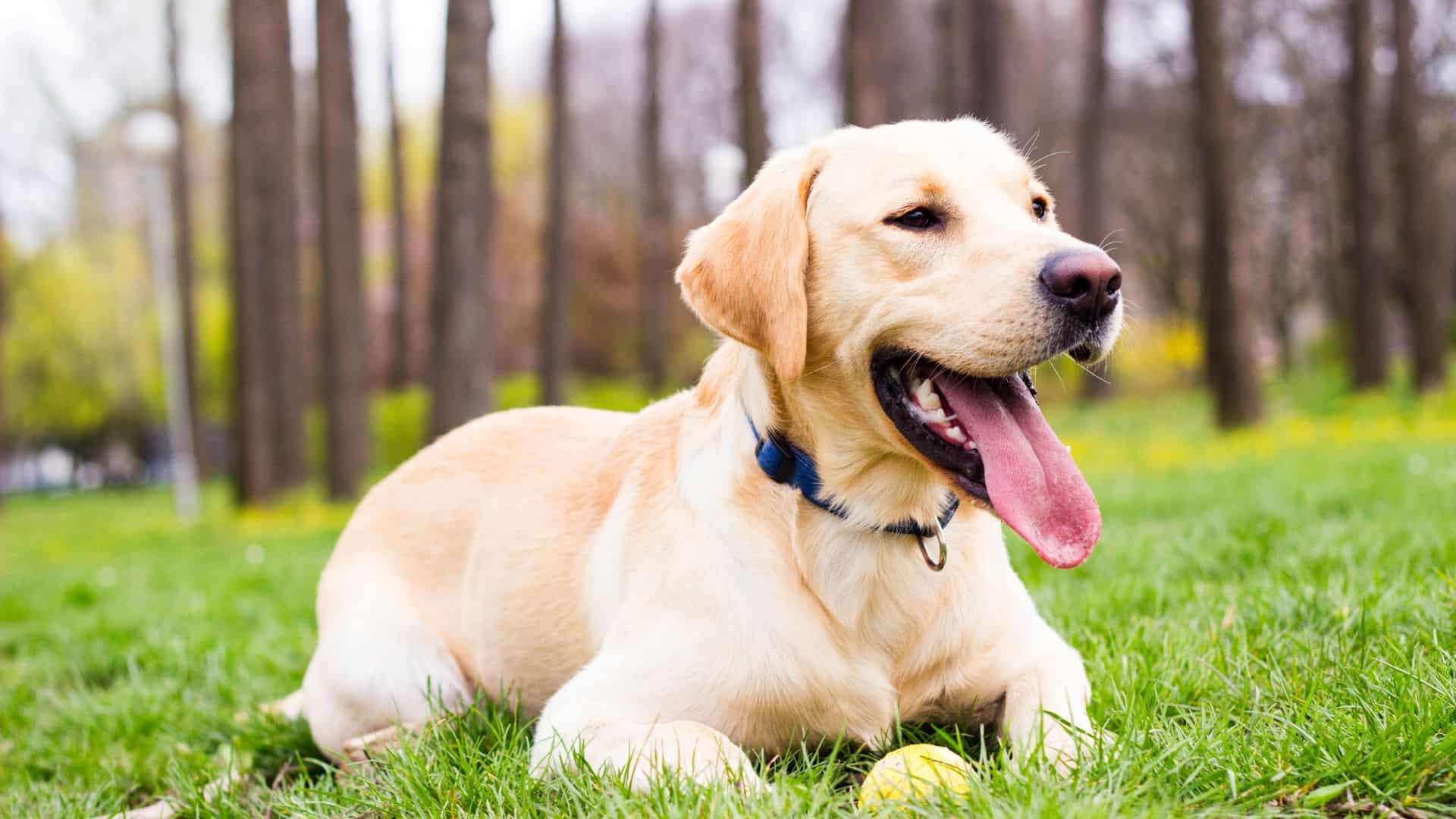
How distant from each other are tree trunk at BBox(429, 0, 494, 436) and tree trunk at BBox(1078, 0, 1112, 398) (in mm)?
12385

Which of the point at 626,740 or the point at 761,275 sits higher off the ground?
the point at 761,275

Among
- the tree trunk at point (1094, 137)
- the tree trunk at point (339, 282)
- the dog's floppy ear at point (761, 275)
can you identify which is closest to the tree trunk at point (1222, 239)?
the tree trunk at point (1094, 137)

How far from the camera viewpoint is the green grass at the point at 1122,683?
2.14 meters

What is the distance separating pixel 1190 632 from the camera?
10.9 feet

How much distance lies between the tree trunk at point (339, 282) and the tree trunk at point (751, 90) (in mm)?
4556

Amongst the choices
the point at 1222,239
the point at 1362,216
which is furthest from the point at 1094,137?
the point at 1222,239

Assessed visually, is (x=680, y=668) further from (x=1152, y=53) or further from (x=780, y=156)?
(x=1152, y=53)

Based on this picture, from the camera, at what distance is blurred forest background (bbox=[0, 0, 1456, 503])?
38.7ft

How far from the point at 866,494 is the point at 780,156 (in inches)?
34.3

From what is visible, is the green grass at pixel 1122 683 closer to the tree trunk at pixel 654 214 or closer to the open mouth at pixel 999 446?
the open mouth at pixel 999 446

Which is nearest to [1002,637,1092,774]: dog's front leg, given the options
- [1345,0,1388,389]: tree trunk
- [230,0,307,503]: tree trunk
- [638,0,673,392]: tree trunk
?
[230,0,307,503]: tree trunk

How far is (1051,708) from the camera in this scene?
8.32ft

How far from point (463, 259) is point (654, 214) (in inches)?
446

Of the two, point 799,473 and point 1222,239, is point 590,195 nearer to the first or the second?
point 1222,239
